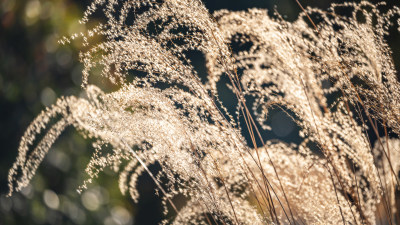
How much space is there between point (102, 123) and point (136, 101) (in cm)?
7

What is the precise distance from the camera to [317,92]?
602mm

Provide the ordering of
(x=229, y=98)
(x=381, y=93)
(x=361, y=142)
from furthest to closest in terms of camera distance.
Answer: (x=229, y=98)
(x=361, y=142)
(x=381, y=93)

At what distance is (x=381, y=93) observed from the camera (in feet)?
1.41

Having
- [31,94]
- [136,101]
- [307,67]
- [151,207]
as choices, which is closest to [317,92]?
[307,67]

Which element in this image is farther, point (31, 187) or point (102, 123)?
point (31, 187)

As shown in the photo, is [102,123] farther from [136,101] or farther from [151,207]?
[151,207]

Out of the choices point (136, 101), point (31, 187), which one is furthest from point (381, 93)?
point (31, 187)

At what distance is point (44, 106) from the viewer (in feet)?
3.11

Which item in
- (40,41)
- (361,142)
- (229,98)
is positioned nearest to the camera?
(361,142)

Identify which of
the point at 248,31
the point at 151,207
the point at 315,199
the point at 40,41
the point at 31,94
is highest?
the point at 40,41

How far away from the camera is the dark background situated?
86 centimetres

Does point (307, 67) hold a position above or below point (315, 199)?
above

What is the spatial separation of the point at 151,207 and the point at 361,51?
3.11 feet

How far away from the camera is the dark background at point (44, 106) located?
857 millimetres
